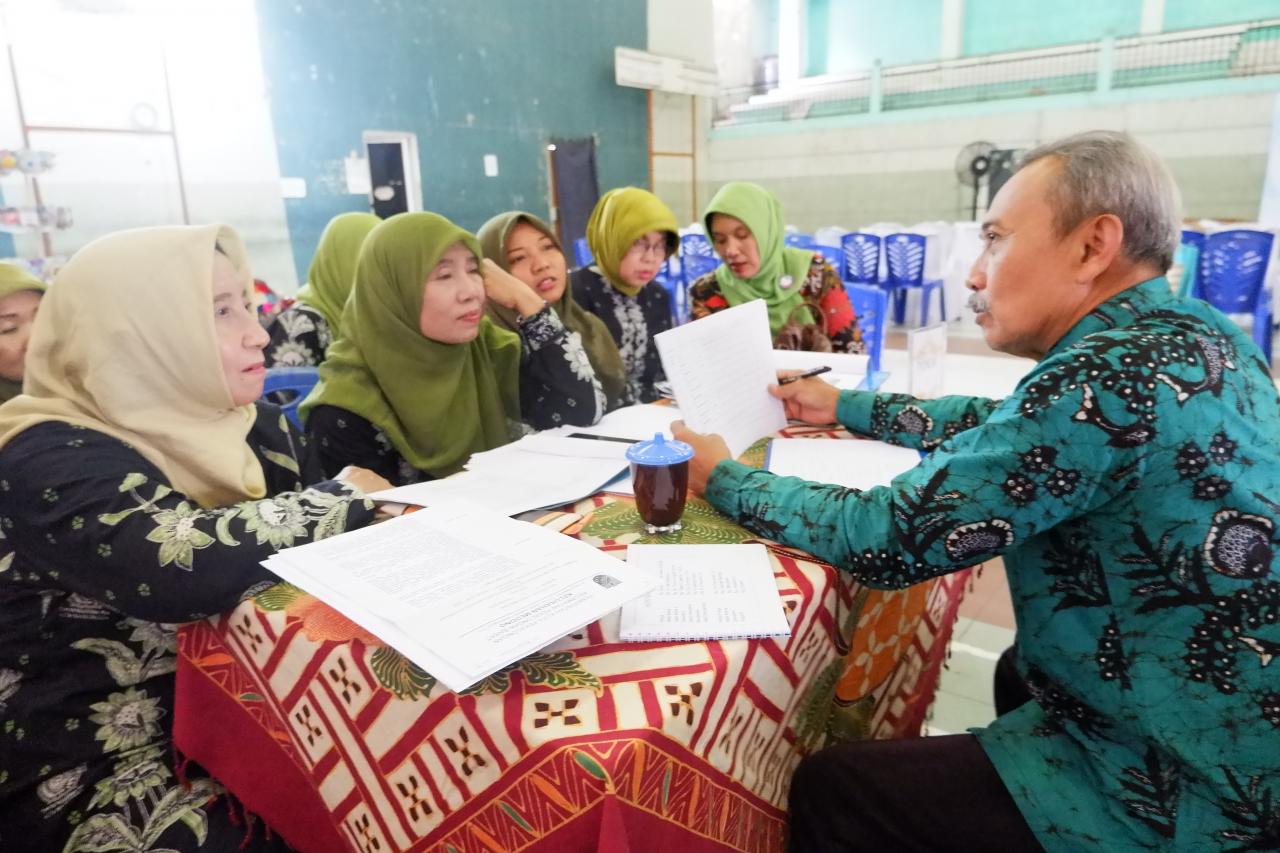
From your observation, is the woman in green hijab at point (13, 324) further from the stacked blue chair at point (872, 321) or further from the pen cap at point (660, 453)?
the stacked blue chair at point (872, 321)

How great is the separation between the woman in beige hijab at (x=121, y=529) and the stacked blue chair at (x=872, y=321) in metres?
1.33

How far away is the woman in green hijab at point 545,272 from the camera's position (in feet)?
7.40

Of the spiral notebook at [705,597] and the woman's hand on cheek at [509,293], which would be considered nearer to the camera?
the spiral notebook at [705,597]

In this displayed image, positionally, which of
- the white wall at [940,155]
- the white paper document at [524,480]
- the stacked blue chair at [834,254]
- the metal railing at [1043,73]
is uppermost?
the metal railing at [1043,73]

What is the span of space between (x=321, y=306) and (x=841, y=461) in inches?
84.7

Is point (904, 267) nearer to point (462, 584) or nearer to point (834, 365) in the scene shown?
point (834, 365)

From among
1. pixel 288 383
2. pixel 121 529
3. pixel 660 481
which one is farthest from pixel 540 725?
pixel 288 383

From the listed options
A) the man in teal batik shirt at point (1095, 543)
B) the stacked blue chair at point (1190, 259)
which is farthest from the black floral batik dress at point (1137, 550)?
the stacked blue chair at point (1190, 259)

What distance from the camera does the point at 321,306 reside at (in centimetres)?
277

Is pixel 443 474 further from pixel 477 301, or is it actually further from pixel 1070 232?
pixel 1070 232

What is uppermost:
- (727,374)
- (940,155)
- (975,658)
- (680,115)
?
(680,115)

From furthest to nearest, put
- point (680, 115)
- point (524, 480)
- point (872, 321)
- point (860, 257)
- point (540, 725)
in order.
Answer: point (680, 115) < point (860, 257) < point (872, 321) < point (524, 480) < point (540, 725)

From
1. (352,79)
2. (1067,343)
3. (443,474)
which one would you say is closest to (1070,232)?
(1067,343)

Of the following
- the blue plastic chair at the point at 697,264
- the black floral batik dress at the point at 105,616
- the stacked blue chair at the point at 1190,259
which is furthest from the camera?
the blue plastic chair at the point at 697,264
